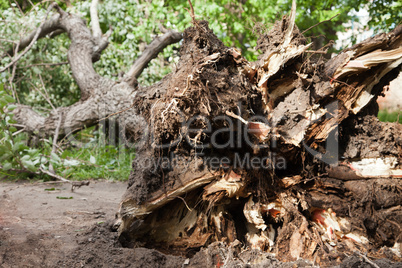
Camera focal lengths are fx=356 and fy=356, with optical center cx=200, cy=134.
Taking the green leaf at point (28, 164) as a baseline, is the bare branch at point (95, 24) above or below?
above

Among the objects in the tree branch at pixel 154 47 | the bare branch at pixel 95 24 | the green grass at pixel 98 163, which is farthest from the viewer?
the bare branch at pixel 95 24

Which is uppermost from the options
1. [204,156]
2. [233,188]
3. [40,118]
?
[40,118]

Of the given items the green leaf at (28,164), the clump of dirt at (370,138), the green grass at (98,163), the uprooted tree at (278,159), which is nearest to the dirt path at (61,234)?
the uprooted tree at (278,159)

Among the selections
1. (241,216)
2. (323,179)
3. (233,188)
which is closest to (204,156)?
(233,188)

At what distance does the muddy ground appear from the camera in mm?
2334

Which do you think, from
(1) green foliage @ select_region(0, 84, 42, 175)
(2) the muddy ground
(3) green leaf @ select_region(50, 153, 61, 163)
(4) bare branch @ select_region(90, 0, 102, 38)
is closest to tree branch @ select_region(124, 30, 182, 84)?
(4) bare branch @ select_region(90, 0, 102, 38)

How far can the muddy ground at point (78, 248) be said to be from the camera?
7.66 feet

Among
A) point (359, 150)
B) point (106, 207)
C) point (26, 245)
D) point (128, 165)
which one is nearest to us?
point (26, 245)

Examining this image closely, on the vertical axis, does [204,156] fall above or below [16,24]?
below

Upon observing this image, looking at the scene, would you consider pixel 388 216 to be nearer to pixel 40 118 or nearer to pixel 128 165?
pixel 128 165

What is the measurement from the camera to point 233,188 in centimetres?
260

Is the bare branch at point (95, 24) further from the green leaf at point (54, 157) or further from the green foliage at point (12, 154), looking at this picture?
the green leaf at point (54, 157)

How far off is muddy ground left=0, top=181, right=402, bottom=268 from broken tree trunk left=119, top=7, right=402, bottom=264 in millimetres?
229

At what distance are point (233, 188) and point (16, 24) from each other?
6.60m
